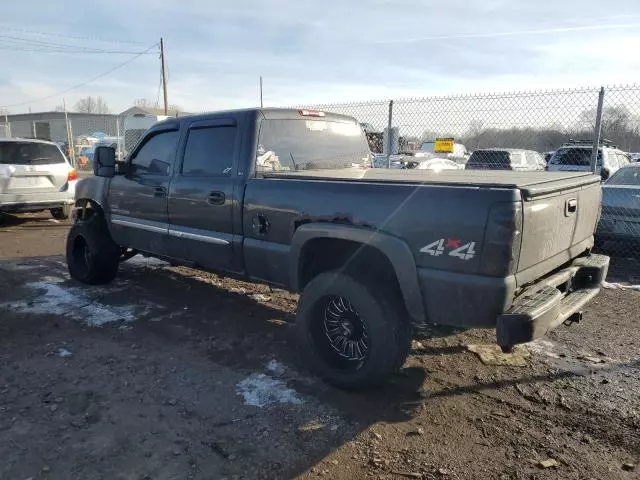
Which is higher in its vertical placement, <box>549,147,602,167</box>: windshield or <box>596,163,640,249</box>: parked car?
<box>549,147,602,167</box>: windshield

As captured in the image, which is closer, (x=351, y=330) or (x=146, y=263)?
(x=351, y=330)

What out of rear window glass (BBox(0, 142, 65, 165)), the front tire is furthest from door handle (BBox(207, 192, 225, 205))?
rear window glass (BBox(0, 142, 65, 165))

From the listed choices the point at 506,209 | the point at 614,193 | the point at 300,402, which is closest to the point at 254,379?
the point at 300,402

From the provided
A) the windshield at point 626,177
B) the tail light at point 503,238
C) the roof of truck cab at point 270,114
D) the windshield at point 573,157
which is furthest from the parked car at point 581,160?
the tail light at point 503,238

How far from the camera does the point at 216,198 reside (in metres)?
4.26

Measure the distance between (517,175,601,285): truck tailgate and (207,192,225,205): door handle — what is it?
2418 mm

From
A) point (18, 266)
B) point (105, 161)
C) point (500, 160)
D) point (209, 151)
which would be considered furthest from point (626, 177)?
point (18, 266)

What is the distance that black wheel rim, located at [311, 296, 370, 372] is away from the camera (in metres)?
3.54

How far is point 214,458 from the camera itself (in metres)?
2.75

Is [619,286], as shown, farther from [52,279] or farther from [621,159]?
[621,159]

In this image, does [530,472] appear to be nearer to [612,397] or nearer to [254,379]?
[612,397]

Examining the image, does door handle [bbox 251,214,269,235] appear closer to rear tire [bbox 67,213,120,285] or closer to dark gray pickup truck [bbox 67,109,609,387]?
dark gray pickup truck [bbox 67,109,609,387]

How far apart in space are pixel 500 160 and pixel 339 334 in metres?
12.0

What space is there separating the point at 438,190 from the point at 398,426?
4.76 ft
